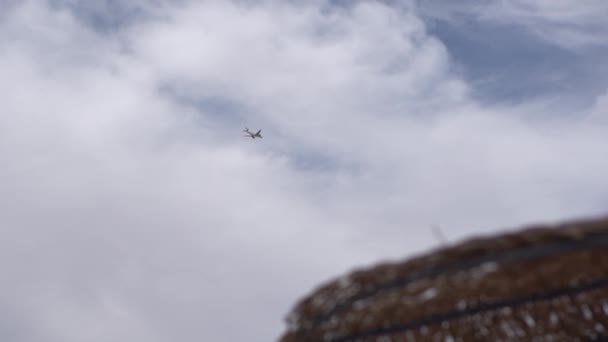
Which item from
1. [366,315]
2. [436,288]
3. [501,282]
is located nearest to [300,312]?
[366,315]

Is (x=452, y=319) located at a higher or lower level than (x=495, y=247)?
lower

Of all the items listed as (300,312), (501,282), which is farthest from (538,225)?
(300,312)

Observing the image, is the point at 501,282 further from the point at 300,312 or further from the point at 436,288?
the point at 300,312

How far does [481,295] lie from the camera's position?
4238 millimetres

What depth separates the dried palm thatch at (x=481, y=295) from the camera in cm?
391

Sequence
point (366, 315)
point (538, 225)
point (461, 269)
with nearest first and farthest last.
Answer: point (538, 225)
point (461, 269)
point (366, 315)

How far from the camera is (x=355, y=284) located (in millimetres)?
4207

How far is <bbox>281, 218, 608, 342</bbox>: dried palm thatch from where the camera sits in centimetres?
391

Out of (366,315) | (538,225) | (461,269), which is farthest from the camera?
(366,315)

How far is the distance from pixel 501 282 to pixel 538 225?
0.66 metres

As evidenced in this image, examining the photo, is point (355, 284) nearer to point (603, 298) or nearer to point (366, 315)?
point (366, 315)

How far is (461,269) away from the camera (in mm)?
4055

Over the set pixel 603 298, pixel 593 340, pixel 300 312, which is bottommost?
pixel 593 340

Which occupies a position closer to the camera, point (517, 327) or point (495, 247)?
point (495, 247)
